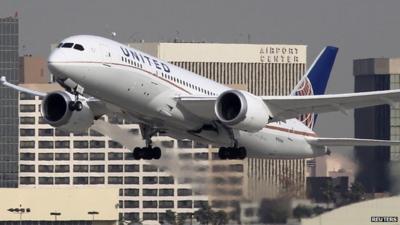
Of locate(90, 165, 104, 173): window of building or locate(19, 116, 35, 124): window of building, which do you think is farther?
locate(19, 116, 35, 124): window of building

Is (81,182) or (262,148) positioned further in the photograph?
(81,182)

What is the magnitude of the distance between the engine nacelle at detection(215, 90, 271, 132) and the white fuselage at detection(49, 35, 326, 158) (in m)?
1.48

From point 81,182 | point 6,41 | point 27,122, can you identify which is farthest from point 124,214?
point 6,41

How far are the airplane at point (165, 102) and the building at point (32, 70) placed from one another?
119 m

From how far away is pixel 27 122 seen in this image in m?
165

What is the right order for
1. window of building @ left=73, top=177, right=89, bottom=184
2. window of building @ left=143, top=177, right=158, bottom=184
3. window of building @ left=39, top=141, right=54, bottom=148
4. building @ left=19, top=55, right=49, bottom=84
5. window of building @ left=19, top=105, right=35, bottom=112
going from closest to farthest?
window of building @ left=143, top=177, right=158, bottom=184 → window of building @ left=73, top=177, right=89, bottom=184 → window of building @ left=39, top=141, right=54, bottom=148 → window of building @ left=19, top=105, right=35, bottom=112 → building @ left=19, top=55, right=49, bottom=84

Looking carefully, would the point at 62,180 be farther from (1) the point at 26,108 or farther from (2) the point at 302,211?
(2) the point at 302,211

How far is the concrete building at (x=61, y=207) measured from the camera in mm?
120188

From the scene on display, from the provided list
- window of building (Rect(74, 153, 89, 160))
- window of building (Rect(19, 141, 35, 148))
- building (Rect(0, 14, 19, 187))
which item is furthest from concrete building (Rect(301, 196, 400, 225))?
building (Rect(0, 14, 19, 187))

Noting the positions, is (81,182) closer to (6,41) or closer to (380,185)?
(6,41)

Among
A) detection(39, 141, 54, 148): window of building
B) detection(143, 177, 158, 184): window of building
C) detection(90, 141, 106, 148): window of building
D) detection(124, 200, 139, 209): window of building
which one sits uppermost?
detection(39, 141, 54, 148): window of building

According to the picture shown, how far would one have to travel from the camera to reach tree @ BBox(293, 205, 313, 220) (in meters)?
81.2

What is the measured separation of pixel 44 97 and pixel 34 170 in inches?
3426

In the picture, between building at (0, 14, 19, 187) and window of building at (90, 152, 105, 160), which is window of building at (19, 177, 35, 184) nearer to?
building at (0, 14, 19, 187)
